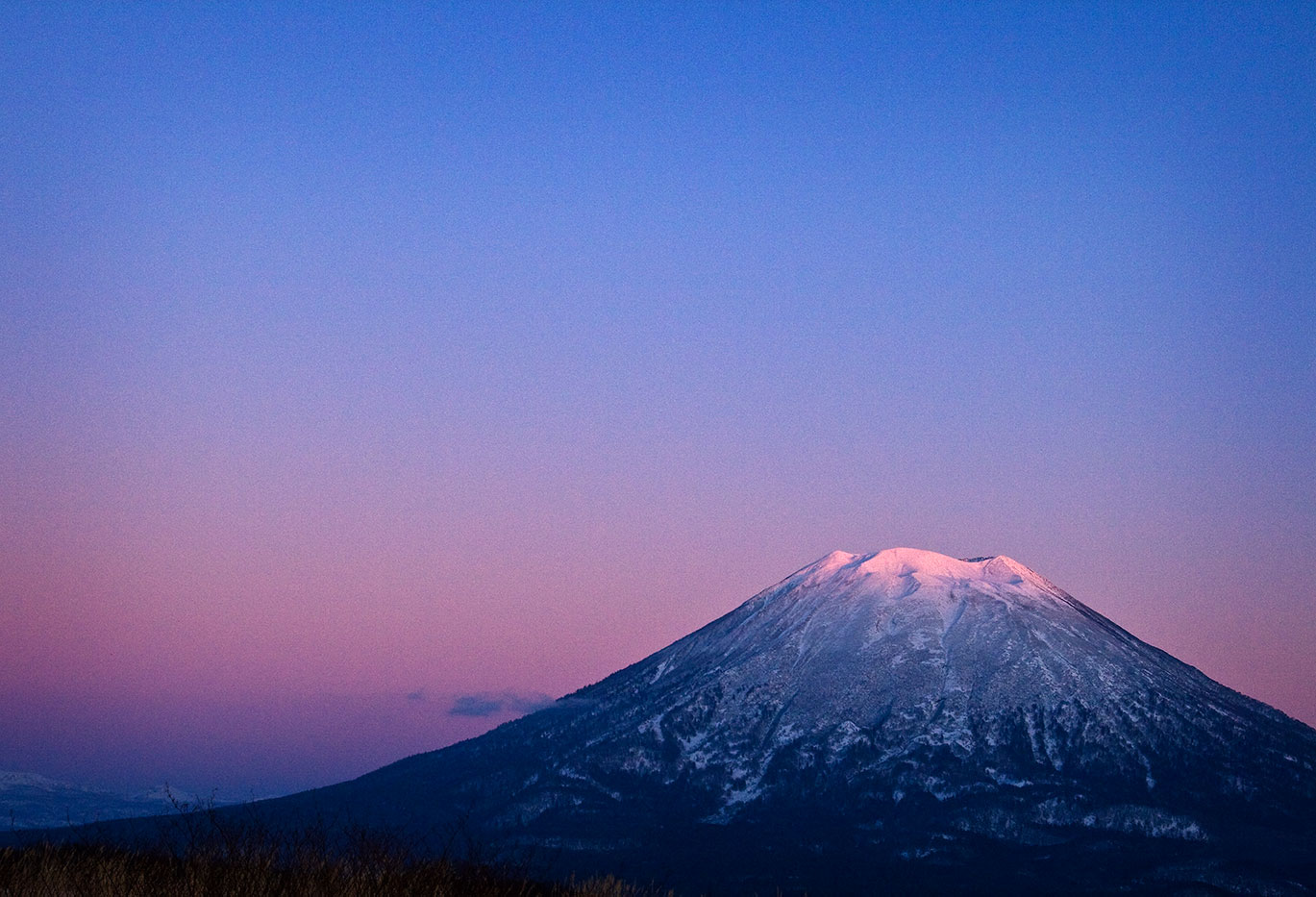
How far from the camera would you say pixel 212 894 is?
691 inches

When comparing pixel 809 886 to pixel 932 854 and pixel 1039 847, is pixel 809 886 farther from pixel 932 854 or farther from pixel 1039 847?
pixel 1039 847

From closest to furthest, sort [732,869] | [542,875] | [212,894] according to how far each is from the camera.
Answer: [212,894] < [542,875] < [732,869]

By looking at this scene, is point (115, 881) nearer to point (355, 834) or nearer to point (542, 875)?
point (355, 834)

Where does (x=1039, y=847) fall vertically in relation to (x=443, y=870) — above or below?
below

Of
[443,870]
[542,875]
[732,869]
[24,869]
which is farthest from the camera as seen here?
[732,869]

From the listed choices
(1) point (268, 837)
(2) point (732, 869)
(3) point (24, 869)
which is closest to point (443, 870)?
(1) point (268, 837)

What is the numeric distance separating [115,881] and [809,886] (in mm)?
148195

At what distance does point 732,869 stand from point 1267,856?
252 feet

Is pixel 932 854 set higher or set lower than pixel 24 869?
lower

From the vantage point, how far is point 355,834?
19969mm

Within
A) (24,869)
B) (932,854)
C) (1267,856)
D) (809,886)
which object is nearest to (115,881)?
(24,869)

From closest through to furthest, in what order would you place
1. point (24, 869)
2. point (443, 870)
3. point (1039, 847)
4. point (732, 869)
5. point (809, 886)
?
point (443, 870) < point (24, 869) < point (809, 886) < point (732, 869) < point (1039, 847)

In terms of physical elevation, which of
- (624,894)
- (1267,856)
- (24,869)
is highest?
(24,869)

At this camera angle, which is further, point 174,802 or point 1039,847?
point 1039,847
